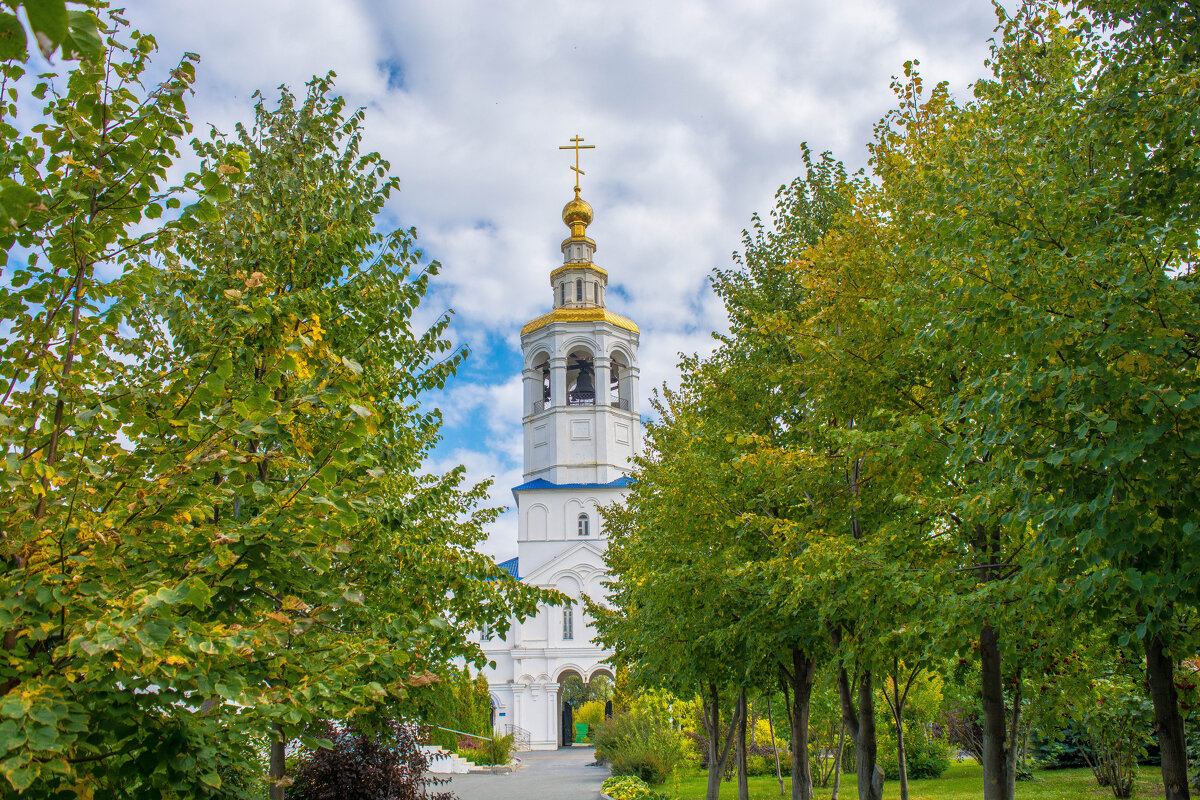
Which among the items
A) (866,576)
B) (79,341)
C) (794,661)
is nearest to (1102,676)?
(794,661)

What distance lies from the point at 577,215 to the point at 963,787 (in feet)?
126

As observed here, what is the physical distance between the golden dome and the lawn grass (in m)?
33.0

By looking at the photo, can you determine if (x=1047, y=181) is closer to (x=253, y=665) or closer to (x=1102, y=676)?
(x=253, y=665)

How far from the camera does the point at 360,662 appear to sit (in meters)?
3.73

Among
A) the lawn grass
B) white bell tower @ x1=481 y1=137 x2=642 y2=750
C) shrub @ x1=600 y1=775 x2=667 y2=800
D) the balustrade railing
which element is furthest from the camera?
white bell tower @ x1=481 y1=137 x2=642 y2=750

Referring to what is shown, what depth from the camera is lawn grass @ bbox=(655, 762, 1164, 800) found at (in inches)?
619

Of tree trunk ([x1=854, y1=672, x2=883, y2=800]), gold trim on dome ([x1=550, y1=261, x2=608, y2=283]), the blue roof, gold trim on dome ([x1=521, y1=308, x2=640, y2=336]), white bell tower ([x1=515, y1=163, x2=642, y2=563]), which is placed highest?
gold trim on dome ([x1=550, y1=261, x2=608, y2=283])

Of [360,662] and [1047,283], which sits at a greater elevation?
[1047,283]

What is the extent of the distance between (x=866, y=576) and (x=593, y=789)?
16.9 m

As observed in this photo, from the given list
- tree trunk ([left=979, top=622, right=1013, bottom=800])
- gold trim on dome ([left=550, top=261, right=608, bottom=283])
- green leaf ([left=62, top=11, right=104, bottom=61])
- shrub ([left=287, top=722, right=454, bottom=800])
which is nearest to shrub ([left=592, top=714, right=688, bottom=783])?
shrub ([left=287, top=722, right=454, bottom=800])

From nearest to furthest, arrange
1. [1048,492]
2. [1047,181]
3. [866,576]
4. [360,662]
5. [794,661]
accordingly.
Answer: [360,662], [1048,492], [1047,181], [866,576], [794,661]

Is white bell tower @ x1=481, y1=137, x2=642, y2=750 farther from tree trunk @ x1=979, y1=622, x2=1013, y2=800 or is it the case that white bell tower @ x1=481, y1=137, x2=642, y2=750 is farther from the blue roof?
tree trunk @ x1=979, y1=622, x2=1013, y2=800

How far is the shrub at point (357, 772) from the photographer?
36.3ft

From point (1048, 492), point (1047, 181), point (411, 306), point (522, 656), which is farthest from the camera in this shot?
point (522, 656)
